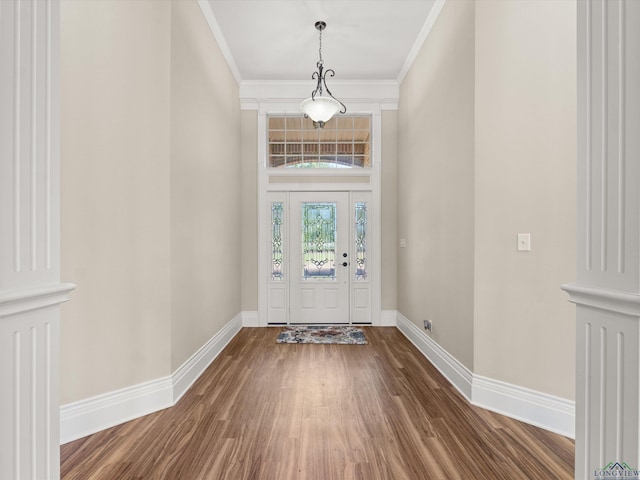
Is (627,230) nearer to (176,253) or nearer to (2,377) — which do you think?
(2,377)

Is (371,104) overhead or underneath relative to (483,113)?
overhead

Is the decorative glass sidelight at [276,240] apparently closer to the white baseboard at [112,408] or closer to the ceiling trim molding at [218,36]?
the ceiling trim molding at [218,36]

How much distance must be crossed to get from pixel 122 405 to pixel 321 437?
134 cm

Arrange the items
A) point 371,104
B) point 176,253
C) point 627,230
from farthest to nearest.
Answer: point 371,104 → point 176,253 → point 627,230

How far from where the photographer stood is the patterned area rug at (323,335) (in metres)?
4.14

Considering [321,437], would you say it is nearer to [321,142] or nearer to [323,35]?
[323,35]

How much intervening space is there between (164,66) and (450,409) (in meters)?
3.20

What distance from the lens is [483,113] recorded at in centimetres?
254

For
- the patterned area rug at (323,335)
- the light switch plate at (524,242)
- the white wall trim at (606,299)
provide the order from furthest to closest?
the patterned area rug at (323,335) → the light switch plate at (524,242) → the white wall trim at (606,299)

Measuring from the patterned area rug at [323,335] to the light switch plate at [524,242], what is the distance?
7.28ft

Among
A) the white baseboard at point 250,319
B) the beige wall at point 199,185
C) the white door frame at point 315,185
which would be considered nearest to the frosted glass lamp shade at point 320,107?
the beige wall at point 199,185

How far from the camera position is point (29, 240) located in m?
0.99

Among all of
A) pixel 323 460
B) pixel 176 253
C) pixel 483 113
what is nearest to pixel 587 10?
pixel 483 113

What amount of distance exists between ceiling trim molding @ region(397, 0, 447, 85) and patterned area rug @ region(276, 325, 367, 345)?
3391mm
